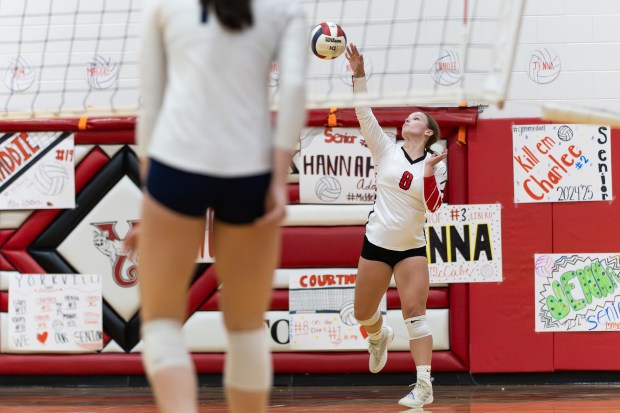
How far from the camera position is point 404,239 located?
18.9 feet

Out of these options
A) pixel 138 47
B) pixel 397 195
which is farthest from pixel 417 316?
pixel 138 47

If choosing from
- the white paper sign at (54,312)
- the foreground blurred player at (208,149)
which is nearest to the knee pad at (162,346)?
the foreground blurred player at (208,149)

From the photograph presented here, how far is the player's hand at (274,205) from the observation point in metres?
2.53

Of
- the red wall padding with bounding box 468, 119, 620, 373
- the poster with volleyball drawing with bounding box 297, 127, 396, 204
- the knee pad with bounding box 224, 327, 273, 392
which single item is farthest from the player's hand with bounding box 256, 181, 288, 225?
the red wall padding with bounding box 468, 119, 620, 373

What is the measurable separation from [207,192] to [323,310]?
481 cm

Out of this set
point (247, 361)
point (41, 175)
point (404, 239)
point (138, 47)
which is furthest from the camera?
point (41, 175)

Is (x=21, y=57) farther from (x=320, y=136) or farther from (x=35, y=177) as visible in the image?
(x=320, y=136)

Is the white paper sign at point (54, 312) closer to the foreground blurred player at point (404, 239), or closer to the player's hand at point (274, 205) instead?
the foreground blurred player at point (404, 239)

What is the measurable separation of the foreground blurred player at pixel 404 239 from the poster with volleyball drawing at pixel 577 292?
1.69 metres

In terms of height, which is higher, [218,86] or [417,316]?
[218,86]

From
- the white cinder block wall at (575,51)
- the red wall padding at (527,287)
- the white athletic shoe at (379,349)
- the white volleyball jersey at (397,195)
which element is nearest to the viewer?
the white volleyball jersey at (397,195)

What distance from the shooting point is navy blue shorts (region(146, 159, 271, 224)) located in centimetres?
248

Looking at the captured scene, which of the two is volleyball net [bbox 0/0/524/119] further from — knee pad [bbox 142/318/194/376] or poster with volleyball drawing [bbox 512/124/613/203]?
knee pad [bbox 142/318/194/376]

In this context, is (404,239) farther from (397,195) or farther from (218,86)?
(218,86)
